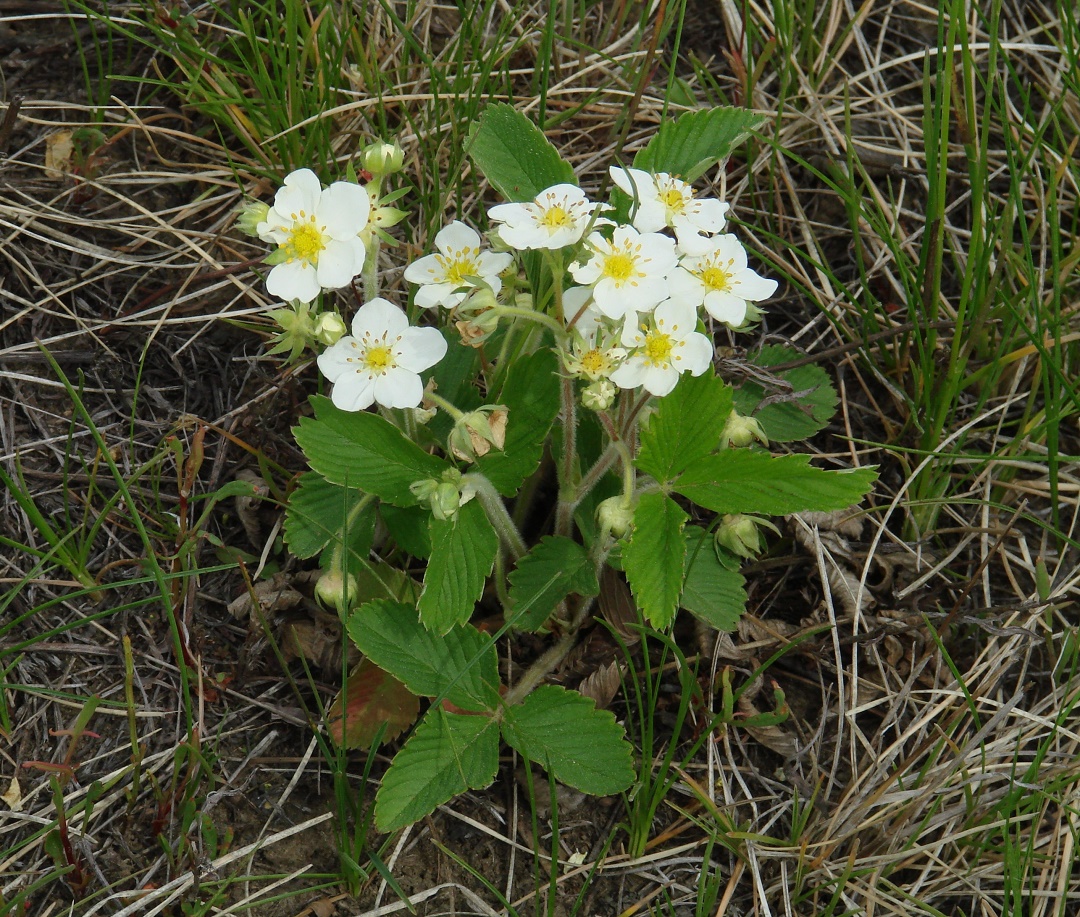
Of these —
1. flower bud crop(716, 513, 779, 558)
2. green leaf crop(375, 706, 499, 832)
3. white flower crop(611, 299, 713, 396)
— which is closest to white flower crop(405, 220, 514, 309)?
white flower crop(611, 299, 713, 396)

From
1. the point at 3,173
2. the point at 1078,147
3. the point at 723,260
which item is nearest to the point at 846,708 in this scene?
the point at 723,260

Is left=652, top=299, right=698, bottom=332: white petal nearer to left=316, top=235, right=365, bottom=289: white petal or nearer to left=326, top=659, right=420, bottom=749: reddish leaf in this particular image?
left=316, top=235, right=365, bottom=289: white petal

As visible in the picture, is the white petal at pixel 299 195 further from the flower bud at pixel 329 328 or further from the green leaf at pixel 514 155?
the green leaf at pixel 514 155

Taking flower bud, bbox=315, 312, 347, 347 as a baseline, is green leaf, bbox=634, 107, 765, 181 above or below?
above

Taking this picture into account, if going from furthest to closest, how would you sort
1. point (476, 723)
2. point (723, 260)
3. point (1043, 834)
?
point (1043, 834)
point (476, 723)
point (723, 260)

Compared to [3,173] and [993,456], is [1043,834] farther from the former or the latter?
[3,173]

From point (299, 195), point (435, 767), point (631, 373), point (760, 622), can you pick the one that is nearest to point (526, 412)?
point (631, 373)

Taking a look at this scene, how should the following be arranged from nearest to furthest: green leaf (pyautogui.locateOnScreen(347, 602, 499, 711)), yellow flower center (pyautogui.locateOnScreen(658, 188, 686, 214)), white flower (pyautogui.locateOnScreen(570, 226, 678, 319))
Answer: white flower (pyautogui.locateOnScreen(570, 226, 678, 319)) → yellow flower center (pyautogui.locateOnScreen(658, 188, 686, 214)) → green leaf (pyautogui.locateOnScreen(347, 602, 499, 711))
